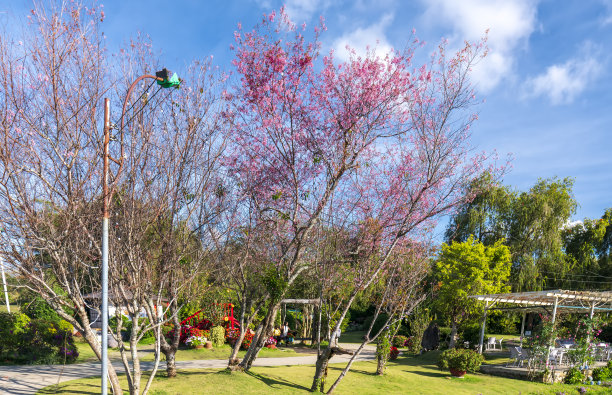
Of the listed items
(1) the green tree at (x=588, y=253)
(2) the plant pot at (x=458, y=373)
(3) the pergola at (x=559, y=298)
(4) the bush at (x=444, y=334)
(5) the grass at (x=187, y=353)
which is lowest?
(5) the grass at (x=187, y=353)

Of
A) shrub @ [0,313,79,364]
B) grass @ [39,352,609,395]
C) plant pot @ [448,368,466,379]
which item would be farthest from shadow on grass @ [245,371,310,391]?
plant pot @ [448,368,466,379]

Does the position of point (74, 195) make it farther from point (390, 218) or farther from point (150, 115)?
point (390, 218)

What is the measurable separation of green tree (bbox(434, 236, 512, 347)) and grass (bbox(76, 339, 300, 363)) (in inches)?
303

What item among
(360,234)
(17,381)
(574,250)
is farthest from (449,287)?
(17,381)

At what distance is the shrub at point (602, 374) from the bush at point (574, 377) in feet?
3.16

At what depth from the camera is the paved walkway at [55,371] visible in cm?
985

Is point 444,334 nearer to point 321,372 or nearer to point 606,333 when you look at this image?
point 606,333

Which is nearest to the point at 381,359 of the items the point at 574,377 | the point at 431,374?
the point at 431,374

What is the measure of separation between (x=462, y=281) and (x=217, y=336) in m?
11.5

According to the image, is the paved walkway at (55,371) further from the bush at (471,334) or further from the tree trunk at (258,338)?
the bush at (471,334)

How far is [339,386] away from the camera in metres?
11.6

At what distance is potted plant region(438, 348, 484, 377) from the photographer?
14.5 meters

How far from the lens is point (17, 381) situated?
10.4m

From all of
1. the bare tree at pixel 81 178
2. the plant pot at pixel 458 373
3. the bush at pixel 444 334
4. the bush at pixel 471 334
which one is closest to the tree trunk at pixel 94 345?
the bare tree at pixel 81 178
